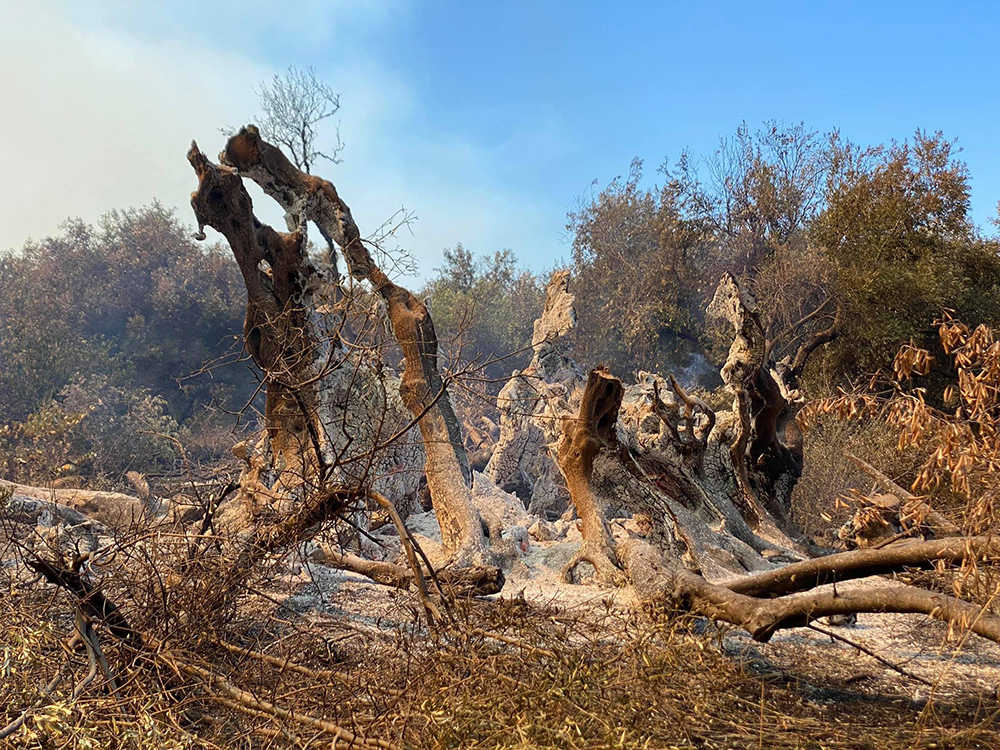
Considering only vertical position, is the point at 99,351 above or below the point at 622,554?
above

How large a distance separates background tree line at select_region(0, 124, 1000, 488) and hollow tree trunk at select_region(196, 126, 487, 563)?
3070 millimetres

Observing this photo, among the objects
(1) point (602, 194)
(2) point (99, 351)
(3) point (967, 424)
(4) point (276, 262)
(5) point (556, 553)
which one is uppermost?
(1) point (602, 194)

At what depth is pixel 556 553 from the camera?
7.32 meters

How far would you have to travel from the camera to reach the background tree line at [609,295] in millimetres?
13766

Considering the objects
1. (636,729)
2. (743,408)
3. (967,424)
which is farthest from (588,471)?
(636,729)

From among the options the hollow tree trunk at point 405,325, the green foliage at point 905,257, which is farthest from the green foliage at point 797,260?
the hollow tree trunk at point 405,325

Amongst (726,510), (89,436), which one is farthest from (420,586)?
(89,436)

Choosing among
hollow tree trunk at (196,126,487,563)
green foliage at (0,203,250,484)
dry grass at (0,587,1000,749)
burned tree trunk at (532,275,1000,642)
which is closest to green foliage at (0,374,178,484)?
green foliage at (0,203,250,484)

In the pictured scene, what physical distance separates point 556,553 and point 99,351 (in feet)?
71.3

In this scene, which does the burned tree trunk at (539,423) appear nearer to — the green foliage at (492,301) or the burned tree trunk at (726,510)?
the burned tree trunk at (726,510)

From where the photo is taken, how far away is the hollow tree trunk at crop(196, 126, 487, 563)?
645 centimetres

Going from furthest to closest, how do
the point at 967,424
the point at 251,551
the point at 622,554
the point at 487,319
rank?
1. the point at 487,319
2. the point at 622,554
3. the point at 251,551
4. the point at 967,424

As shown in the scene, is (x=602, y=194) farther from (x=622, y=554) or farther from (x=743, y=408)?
(x=622, y=554)

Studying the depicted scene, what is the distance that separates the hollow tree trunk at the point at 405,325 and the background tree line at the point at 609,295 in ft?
10.1
